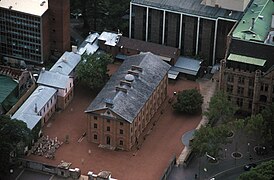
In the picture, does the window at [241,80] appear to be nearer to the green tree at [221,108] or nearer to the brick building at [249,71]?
the brick building at [249,71]

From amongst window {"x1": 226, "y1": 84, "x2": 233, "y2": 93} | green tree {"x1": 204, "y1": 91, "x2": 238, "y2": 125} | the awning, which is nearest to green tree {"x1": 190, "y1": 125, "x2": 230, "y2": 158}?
green tree {"x1": 204, "y1": 91, "x2": 238, "y2": 125}

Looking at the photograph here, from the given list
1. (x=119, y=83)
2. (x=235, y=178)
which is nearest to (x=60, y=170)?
(x=119, y=83)

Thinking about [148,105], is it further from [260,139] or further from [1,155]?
[1,155]

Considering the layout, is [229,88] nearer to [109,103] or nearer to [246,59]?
[246,59]

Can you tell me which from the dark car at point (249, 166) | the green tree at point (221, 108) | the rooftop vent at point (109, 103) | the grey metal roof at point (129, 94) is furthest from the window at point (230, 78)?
the rooftop vent at point (109, 103)

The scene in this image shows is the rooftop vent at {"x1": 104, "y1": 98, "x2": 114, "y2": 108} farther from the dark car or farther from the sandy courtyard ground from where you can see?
the dark car

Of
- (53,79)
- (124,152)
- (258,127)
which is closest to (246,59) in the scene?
(258,127)
